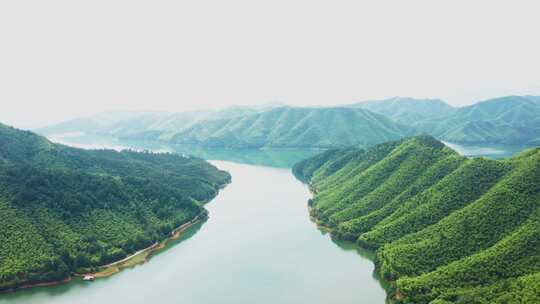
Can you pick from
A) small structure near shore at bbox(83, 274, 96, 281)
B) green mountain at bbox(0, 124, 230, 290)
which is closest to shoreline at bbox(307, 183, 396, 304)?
green mountain at bbox(0, 124, 230, 290)

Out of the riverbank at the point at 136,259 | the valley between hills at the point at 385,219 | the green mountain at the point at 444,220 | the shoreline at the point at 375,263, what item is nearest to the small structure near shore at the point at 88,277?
the riverbank at the point at 136,259

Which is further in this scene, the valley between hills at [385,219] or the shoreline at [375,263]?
the shoreline at [375,263]

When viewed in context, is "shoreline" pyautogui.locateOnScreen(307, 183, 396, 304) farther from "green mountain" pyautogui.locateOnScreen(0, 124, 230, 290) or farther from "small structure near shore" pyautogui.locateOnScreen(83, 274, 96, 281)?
"small structure near shore" pyautogui.locateOnScreen(83, 274, 96, 281)

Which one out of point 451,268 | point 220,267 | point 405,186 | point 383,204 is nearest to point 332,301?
point 451,268

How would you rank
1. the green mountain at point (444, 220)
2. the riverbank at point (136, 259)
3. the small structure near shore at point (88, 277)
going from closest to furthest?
the green mountain at point (444, 220) < the small structure near shore at point (88, 277) < the riverbank at point (136, 259)

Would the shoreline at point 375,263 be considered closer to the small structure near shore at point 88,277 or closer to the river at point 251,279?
the river at point 251,279

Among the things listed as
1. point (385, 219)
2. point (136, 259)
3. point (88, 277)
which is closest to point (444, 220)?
point (385, 219)

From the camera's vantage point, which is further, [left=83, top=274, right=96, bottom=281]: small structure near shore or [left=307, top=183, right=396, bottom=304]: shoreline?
[left=83, top=274, right=96, bottom=281]: small structure near shore

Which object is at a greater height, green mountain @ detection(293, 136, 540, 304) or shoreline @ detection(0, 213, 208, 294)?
Result: green mountain @ detection(293, 136, 540, 304)
